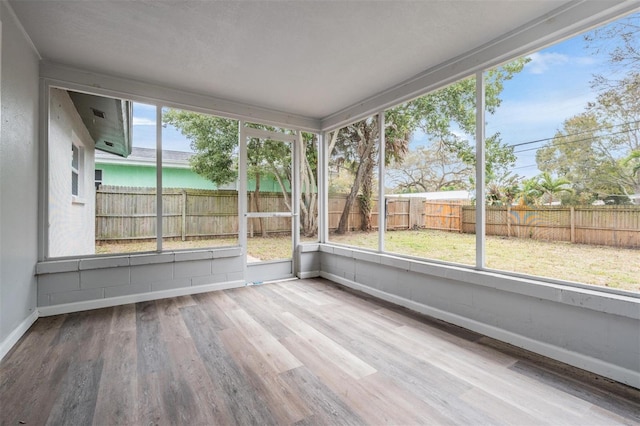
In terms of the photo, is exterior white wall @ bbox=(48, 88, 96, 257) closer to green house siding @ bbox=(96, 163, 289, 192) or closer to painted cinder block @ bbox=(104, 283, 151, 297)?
green house siding @ bbox=(96, 163, 289, 192)

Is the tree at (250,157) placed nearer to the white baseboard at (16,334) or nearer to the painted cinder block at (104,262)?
the painted cinder block at (104,262)

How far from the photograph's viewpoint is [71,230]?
3201 mm

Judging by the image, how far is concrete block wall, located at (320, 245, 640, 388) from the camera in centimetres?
187

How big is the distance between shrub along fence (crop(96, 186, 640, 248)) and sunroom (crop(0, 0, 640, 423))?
0.7 inches

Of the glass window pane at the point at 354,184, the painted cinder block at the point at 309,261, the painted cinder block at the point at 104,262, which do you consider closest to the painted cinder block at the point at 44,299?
the painted cinder block at the point at 104,262

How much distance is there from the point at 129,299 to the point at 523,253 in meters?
4.13

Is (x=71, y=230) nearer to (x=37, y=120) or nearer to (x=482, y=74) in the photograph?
(x=37, y=120)

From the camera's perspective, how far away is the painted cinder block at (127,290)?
329 centimetres

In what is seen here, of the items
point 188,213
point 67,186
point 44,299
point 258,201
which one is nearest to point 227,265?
point 188,213

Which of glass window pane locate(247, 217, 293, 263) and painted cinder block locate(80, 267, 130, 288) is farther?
glass window pane locate(247, 217, 293, 263)

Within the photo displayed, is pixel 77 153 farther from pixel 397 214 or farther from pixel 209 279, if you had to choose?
pixel 397 214

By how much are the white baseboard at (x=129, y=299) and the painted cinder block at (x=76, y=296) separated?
0.03m

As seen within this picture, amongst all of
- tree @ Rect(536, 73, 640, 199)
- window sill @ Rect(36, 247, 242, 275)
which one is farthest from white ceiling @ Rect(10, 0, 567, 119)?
window sill @ Rect(36, 247, 242, 275)

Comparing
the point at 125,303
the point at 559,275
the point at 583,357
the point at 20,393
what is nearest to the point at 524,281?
the point at 559,275
